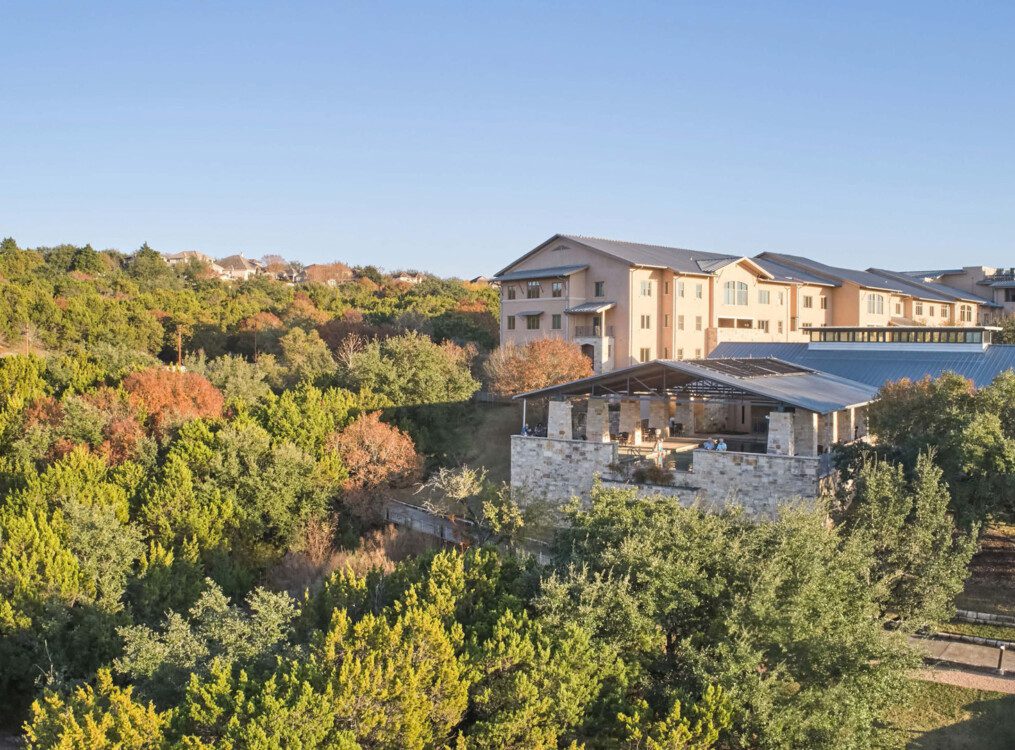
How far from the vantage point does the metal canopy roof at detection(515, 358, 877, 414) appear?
27.5 meters

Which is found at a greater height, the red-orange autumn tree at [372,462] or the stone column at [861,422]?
the stone column at [861,422]

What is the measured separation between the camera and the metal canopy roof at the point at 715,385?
27500mm

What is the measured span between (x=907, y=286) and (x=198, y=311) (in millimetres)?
58571

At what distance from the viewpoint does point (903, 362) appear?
38.7m

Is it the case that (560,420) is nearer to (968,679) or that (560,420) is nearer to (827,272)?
(968,679)

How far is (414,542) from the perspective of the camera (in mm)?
30125

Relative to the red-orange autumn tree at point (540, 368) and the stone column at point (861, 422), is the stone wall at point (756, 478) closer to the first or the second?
the stone column at point (861, 422)

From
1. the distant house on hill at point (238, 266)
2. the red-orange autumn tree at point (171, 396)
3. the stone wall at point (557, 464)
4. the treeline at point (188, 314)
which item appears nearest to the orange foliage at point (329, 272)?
the distant house on hill at point (238, 266)

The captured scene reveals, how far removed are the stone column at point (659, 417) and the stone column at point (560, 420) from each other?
20.1 feet

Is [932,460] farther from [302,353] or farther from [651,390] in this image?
[302,353]

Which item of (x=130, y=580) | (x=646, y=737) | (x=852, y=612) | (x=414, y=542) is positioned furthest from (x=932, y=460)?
(x=130, y=580)

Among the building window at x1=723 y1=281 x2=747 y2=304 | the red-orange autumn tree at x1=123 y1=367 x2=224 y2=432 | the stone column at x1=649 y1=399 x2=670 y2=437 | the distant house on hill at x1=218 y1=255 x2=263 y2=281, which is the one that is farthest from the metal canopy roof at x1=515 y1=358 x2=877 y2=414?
the distant house on hill at x1=218 y1=255 x2=263 y2=281

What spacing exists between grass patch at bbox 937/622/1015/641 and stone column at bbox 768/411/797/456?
7.04 meters

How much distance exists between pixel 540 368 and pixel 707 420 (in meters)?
8.61
